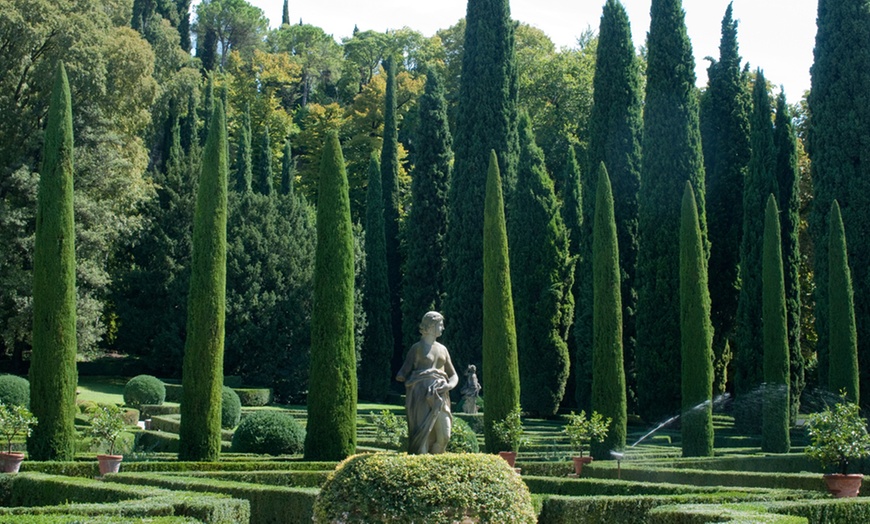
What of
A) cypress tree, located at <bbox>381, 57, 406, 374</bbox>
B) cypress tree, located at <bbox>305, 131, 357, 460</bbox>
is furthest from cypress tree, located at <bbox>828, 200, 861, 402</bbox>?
cypress tree, located at <bbox>381, 57, 406, 374</bbox>

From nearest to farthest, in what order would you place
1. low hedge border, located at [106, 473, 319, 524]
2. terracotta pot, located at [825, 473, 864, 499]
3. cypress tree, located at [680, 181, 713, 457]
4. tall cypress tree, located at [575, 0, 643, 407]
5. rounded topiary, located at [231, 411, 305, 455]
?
1. low hedge border, located at [106, 473, 319, 524]
2. terracotta pot, located at [825, 473, 864, 499]
3. rounded topiary, located at [231, 411, 305, 455]
4. cypress tree, located at [680, 181, 713, 457]
5. tall cypress tree, located at [575, 0, 643, 407]

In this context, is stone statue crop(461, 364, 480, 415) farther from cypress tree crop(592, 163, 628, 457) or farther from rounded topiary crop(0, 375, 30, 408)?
rounded topiary crop(0, 375, 30, 408)

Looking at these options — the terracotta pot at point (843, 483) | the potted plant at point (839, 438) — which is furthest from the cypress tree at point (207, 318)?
the potted plant at point (839, 438)

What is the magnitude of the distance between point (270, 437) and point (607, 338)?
750cm

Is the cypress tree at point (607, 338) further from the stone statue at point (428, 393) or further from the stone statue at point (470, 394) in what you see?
the stone statue at point (470, 394)

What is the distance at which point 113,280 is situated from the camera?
137ft

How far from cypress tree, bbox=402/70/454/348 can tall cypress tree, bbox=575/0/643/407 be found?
836cm

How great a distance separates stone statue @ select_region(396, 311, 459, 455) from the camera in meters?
12.5

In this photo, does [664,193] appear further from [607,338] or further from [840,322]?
[607,338]

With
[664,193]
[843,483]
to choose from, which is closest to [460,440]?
[843,483]

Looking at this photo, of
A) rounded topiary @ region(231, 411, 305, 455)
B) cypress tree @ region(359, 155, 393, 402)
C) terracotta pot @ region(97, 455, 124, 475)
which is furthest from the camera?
cypress tree @ region(359, 155, 393, 402)

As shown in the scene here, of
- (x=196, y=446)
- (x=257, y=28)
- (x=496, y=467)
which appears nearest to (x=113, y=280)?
(x=196, y=446)

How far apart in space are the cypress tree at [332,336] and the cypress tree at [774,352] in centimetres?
1104

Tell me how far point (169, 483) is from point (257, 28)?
241ft
